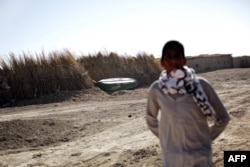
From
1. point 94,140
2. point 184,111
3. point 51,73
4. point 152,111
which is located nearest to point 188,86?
point 184,111

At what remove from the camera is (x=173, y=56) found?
7.39 feet

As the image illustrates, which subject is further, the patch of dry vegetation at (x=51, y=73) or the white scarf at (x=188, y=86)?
the patch of dry vegetation at (x=51, y=73)

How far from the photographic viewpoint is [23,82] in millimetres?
15852

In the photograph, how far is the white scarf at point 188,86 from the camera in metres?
2.14

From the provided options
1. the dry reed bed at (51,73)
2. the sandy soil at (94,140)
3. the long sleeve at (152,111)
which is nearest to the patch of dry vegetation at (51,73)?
the dry reed bed at (51,73)

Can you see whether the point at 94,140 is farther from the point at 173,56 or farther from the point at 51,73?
the point at 51,73

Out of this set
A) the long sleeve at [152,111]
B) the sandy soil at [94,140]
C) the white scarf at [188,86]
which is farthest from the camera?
the sandy soil at [94,140]

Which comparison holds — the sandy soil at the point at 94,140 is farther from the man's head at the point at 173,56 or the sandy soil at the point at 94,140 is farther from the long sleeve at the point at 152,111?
the man's head at the point at 173,56

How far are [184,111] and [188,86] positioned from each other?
179 mm

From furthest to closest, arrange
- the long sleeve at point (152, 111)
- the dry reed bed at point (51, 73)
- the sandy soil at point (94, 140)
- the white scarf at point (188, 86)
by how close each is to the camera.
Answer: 1. the dry reed bed at point (51, 73)
2. the sandy soil at point (94, 140)
3. the long sleeve at point (152, 111)
4. the white scarf at point (188, 86)

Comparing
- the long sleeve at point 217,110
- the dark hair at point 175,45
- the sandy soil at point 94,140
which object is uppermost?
the dark hair at point 175,45

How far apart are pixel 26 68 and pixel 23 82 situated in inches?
28.6

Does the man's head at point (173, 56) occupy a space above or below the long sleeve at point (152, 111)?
above

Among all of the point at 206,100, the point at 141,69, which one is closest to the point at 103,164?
the point at 206,100
